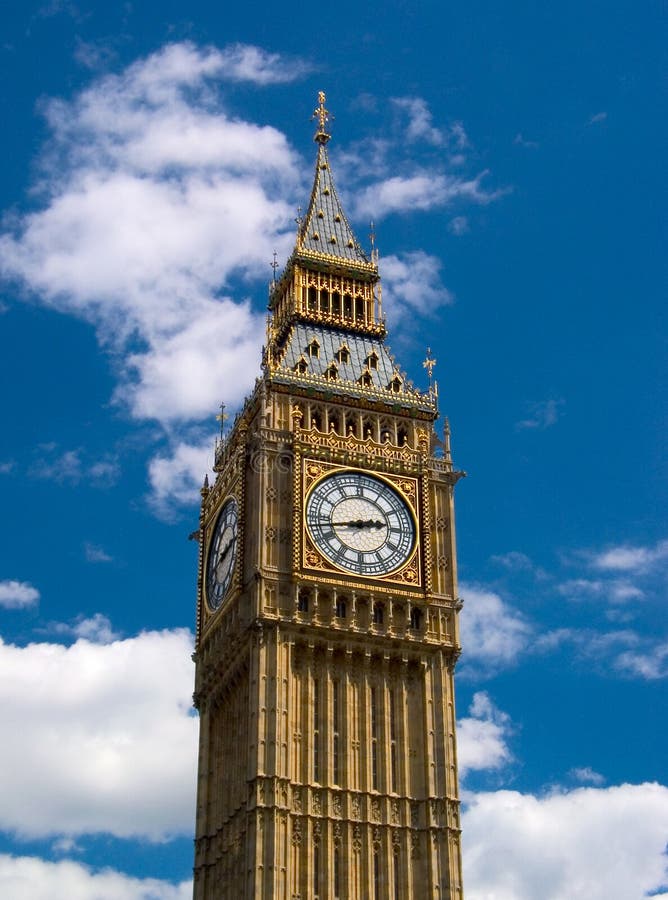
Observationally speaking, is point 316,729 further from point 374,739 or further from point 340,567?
point 340,567

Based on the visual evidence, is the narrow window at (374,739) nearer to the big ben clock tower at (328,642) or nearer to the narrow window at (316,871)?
the big ben clock tower at (328,642)

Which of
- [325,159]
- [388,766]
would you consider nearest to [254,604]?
[388,766]

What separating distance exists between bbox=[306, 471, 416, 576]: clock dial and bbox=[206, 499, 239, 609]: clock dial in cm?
424

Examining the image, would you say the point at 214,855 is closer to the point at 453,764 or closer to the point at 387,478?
the point at 453,764

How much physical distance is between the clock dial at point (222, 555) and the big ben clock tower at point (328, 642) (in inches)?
5.6

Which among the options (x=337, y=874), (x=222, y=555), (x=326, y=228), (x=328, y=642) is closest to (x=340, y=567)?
(x=328, y=642)

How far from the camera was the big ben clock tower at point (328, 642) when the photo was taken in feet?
249

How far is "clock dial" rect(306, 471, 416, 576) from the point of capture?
81938 millimetres

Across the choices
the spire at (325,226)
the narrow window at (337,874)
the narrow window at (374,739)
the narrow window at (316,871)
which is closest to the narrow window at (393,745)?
the narrow window at (374,739)

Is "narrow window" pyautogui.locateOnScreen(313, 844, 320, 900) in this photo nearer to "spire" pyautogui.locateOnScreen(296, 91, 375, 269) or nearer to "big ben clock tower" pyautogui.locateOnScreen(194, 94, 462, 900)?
"big ben clock tower" pyautogui.locateOnScreen(194, 94, 462, 900)

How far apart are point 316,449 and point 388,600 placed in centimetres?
803

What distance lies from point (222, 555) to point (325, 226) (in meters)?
21.5

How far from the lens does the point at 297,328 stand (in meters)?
91.8

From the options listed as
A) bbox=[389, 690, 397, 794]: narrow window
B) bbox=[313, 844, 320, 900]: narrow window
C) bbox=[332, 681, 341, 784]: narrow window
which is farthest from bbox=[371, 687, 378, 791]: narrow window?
bbox=[313, 844, 320, 900]: narrow window
